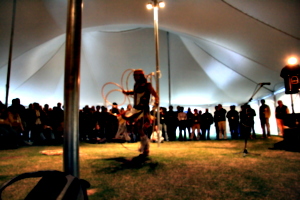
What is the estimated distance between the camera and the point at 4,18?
8.52m

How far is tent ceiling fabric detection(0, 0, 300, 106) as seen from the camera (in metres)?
8.55

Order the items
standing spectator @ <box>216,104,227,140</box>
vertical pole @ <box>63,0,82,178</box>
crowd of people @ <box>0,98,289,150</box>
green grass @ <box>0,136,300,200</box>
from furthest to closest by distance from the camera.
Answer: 1. standing spectator @ <box>216,104,227,140</box>
2. crowd of people @ <box>0,98,289,150</box>
3. green grass @ <box>0,136,300,200</box>
4. vertical pole @ <box>63,0,82,178</box>

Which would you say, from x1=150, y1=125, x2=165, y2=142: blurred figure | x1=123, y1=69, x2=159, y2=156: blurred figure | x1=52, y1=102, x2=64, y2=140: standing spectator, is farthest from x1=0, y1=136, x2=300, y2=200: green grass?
x1=52, y1=102, x2=64, y2=140: standing spectator

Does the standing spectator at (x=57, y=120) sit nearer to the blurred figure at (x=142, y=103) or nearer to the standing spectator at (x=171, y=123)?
the standing spectator at (x=171, y=123)

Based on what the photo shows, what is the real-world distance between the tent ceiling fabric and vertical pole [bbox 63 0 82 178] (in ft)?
24.2

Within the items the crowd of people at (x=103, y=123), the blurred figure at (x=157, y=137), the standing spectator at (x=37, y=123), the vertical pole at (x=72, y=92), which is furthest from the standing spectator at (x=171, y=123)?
the vertical pole at (x=72, y=92)

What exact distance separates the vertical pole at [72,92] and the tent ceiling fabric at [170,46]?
24.2 ft

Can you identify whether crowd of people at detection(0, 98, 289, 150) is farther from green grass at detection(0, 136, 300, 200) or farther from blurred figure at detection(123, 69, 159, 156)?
green grass at detection(0, 136, 300, 200)

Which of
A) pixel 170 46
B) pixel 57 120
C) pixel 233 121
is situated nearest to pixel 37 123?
pixel 57 120

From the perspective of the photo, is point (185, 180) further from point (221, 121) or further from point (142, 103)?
point (221, 121)

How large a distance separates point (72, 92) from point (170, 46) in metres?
13.1

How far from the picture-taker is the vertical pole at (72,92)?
1.92 m

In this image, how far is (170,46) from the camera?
1437 cm

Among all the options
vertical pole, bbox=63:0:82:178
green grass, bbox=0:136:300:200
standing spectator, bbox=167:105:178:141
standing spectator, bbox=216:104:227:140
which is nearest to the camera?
vertical pole, bbox=63:0:82:178
